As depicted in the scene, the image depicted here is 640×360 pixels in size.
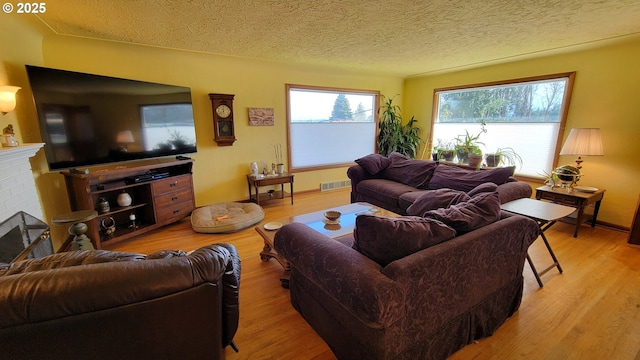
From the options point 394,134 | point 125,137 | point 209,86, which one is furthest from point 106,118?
point 394,134

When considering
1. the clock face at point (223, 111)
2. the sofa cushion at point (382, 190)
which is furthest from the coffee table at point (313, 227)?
the clock face at point (223, 111)

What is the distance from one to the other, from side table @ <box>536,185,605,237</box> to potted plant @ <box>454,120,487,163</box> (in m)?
1.36

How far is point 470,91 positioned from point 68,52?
5.83 m

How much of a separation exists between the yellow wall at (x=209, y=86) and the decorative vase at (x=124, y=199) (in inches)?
21.9

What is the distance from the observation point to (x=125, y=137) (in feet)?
9.87

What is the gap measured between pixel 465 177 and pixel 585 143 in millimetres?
1452

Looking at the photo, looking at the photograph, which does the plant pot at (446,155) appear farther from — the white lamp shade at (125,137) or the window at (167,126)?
the white lamp shade at (125,137)

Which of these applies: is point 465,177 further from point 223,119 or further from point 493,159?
point 223,119

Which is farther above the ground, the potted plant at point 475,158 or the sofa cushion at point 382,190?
the potted plant at point 475,158

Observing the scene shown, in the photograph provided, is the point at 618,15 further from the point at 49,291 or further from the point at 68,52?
the point at 68,52

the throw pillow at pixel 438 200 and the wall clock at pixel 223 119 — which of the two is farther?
the wall clock at pixel 223 119

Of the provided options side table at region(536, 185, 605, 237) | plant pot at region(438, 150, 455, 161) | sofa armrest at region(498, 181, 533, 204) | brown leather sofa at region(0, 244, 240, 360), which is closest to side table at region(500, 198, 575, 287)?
sofa armrest at region(498, 181, 533, 204)

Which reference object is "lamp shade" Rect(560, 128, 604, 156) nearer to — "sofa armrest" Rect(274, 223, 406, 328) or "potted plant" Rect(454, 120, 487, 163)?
"potted plant" Rect(454, 120, 487, 163)

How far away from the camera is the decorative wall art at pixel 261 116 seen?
168 inches
